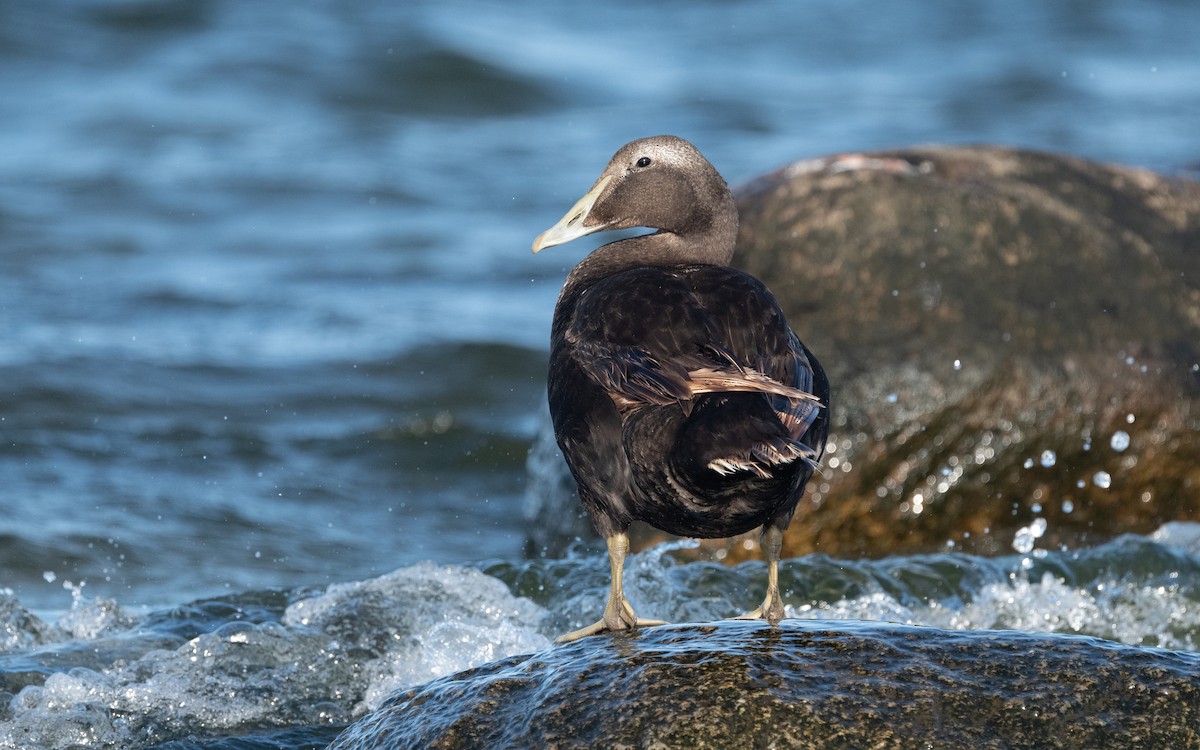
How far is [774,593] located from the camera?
373cm

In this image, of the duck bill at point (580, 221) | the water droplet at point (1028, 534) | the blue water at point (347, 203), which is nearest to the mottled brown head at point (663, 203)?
the duck bill at point (580, 221)

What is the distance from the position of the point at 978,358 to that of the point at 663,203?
2283 mm

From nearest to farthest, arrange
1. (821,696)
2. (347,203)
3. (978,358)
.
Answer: (821,696)
(978,358)
(347,203)

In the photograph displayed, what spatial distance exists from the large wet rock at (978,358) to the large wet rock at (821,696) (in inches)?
98.6

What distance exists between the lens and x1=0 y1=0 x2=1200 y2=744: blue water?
705 cm

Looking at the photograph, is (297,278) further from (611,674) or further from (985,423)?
(611,674)

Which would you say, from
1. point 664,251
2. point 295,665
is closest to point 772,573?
point 664,251

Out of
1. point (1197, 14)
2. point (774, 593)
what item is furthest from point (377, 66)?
point (774, 593)

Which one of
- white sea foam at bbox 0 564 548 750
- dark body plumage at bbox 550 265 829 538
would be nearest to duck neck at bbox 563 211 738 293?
dark body plumage at bbox 550 265 829 538

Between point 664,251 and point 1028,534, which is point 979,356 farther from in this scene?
point 664,251

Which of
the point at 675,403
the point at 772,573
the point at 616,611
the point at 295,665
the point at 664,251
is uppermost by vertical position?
the point at 664,251

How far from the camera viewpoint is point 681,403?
326cm

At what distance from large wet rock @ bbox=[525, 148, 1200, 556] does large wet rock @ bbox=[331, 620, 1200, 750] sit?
250 centimetres

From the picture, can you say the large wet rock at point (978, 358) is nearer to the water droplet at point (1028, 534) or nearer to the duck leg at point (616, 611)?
the water droplet at point (1028, 534)
